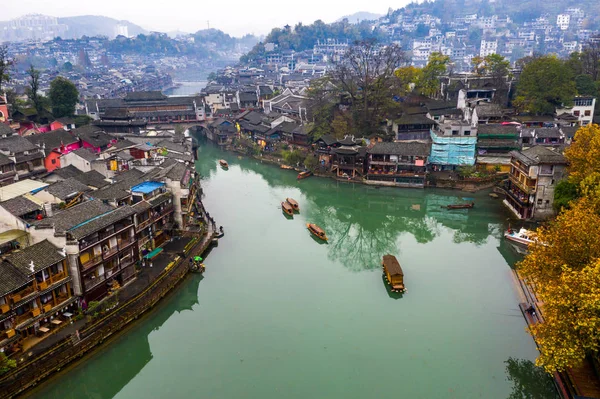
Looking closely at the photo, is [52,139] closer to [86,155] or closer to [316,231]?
[86,155]

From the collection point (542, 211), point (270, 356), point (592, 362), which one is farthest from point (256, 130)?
point (592, 362)

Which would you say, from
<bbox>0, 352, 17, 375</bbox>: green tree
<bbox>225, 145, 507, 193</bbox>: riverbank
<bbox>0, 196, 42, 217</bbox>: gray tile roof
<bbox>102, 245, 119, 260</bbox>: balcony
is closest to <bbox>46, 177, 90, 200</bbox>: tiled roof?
<bbox>0, 196, 42, 217</bbox>: gray tile roof

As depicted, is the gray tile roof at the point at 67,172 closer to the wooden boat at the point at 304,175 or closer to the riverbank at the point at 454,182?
the wooden boat at the point at 304,175

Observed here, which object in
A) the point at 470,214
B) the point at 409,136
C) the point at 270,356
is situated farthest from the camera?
the point at 409,136

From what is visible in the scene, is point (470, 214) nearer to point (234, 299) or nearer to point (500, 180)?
point (500, 180)

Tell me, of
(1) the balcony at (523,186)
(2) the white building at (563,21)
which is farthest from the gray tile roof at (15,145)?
(2) the white building at (563,21)
